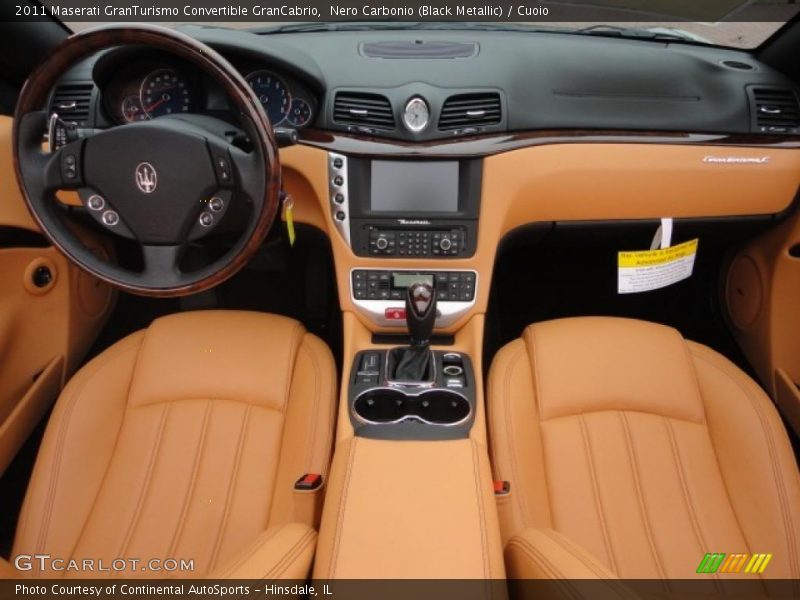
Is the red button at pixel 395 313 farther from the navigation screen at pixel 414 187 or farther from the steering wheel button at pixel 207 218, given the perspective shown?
the steering wheel button at pixel 207 218

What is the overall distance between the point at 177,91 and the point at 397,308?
73cm

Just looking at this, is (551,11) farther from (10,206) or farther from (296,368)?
(10,206)

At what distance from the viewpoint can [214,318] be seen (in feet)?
5.23

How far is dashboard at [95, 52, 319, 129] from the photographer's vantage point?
138 cm

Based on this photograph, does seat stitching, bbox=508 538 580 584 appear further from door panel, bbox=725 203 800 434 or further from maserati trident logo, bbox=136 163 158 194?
door panel, bbox=725 203 800 434

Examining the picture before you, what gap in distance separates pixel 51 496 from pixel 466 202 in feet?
3.75

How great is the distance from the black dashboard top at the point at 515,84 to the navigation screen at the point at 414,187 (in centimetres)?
7

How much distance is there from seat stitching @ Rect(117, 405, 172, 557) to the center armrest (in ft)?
1.43

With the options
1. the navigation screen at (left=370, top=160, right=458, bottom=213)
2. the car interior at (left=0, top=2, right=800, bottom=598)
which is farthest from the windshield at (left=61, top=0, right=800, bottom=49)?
the navigation screen at (left=370, top=160, right=458, bottom=213)

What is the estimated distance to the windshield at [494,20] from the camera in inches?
67.6

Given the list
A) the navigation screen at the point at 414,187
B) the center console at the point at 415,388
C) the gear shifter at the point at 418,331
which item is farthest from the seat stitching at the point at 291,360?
the navigation screen at the point at 414,187

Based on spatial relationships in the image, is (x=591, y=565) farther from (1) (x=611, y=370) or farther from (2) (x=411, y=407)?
(1) (x=611, y=370)

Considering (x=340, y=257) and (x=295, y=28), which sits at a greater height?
(x=295, y=28)

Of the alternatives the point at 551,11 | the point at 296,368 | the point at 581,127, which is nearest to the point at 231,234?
the point at 296,368
